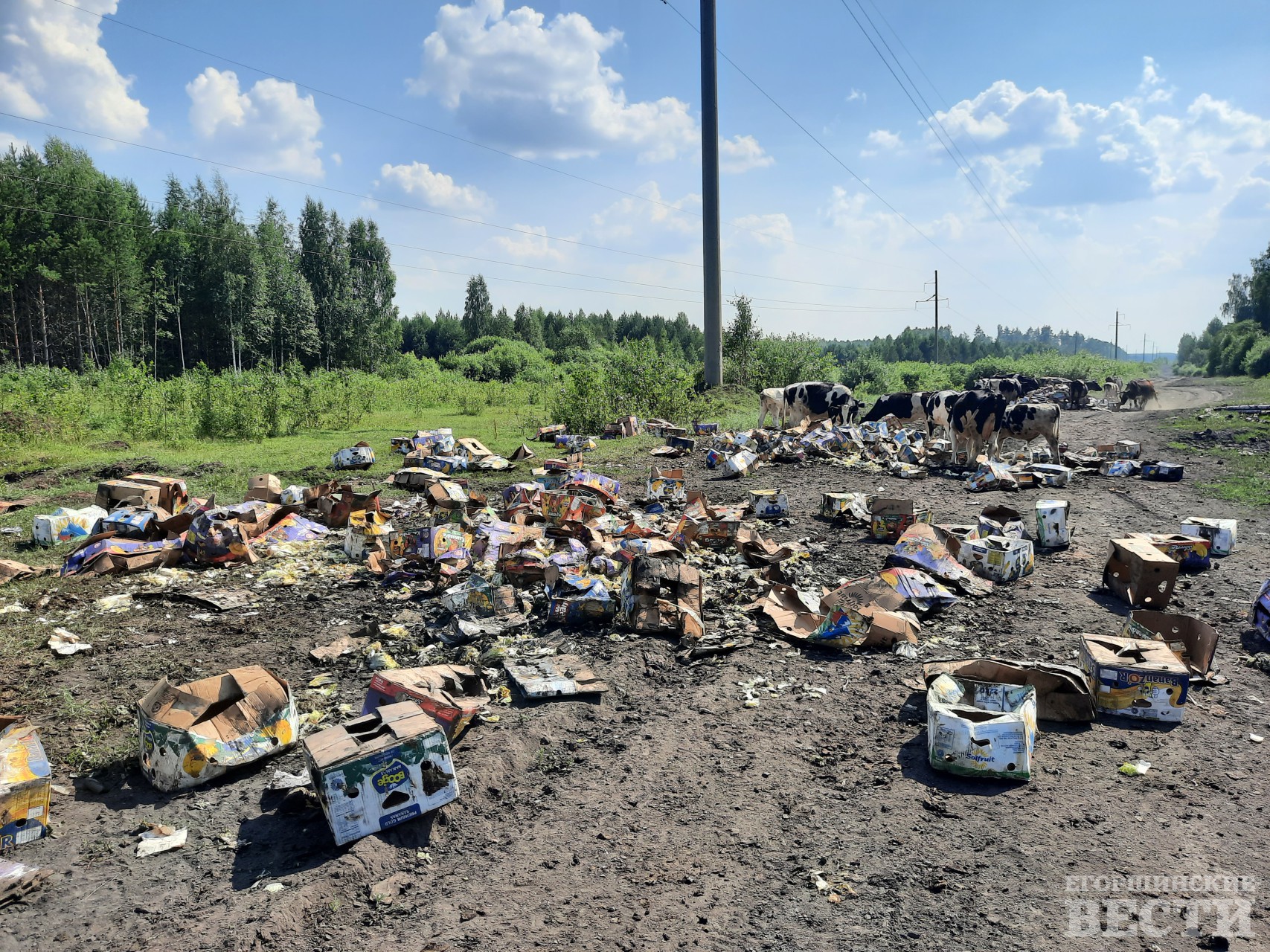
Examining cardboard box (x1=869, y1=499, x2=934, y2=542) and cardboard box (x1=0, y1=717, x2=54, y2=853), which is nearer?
cardboard box (x1=0, y1=717, x2=54, y2=853)

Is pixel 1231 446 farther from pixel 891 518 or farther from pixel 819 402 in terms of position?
pixel 891 518

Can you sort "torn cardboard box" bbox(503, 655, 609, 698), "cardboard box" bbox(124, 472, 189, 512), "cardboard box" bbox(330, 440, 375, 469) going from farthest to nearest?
"cardboard box" bbox(330, 440, 375, 469)
"cardboard box" bbox(124, 472, 189, 512)
"torn cardboard box" bbox(503, 655, 609, 698)

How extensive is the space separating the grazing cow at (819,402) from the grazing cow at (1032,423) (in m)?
4.32

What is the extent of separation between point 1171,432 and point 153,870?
20125 mm

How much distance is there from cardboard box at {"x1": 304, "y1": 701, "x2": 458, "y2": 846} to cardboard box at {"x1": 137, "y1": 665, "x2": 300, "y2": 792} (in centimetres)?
71

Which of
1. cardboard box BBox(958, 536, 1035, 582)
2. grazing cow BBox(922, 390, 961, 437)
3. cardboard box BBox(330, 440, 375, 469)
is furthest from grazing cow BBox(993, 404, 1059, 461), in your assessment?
cardboard box BBox(330, 440, 375, 469)

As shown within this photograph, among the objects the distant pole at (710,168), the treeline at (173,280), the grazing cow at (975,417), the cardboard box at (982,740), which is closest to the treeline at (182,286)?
the treeline at (173,280)

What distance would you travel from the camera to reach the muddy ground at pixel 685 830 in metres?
2.45

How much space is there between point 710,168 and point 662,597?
739 inches

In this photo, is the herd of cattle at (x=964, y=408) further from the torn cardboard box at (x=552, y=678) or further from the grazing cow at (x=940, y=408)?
the torn cardboard box at (x=552, y=678)

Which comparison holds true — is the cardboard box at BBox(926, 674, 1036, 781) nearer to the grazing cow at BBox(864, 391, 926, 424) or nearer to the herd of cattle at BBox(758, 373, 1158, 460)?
the herd of cattle at BBox(758, 373, 1158, 460)

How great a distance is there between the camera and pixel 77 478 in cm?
1048

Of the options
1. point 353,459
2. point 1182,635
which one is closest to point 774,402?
point 353,459

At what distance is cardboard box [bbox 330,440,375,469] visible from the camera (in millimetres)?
11734
